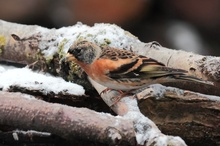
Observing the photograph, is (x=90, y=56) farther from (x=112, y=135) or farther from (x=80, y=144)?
(x=112, y=135)

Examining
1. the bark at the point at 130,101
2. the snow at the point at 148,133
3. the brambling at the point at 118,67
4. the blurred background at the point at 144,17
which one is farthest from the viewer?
the blurred background at the point at 144,17

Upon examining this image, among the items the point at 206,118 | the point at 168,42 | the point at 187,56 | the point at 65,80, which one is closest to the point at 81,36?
the point at 65,80

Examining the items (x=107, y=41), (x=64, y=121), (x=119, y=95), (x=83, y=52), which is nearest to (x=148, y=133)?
Result: (x=64, y=121)

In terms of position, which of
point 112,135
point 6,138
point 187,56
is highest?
point 187,56

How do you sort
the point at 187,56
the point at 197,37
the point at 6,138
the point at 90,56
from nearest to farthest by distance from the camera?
the point at 6,138 → the point at 90,56 → the point at 187,56 → the point at 197,37

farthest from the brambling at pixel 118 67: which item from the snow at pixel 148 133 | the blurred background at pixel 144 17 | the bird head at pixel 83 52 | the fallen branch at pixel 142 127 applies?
the blurred background at pixel 144 17

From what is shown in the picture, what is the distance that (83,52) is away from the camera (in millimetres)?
2508

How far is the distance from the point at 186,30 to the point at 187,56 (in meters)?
1.88

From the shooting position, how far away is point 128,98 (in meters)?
2.33

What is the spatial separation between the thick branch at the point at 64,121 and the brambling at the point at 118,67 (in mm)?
474

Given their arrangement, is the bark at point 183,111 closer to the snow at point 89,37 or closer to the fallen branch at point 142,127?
the fallen branch at point 142,127

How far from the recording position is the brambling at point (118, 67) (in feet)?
8.00

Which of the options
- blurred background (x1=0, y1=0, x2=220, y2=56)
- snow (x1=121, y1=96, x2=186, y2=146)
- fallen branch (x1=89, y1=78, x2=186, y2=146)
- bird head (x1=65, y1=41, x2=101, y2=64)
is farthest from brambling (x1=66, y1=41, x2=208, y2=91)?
blurred background (x1=0, y1=0, x2=220, y2=56)

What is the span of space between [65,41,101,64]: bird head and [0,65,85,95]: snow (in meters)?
0.12
